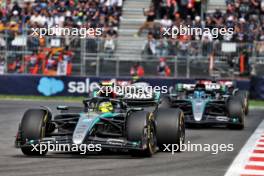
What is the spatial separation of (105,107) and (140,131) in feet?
5.73

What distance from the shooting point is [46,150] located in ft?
45.0

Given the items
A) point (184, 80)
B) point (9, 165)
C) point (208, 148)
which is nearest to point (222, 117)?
point (208, 148)

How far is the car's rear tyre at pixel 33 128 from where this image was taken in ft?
44.2

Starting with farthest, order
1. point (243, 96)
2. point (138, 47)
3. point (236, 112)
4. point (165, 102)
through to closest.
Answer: point (138, 47) → point (243, 96) → point (165, 102) → point (236, 112)

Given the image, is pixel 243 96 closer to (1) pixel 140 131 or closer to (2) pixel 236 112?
(2) pixel 236 112

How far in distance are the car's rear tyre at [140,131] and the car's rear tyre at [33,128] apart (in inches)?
56.0

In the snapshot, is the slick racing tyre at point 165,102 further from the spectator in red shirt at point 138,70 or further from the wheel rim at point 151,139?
the spectator in red shirt at point 138,70

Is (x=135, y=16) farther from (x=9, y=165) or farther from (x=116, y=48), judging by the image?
(x=9, y=165)

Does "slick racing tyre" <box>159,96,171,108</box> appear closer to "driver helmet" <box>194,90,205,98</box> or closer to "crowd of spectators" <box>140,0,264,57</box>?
"driver helmet" <box>194,90,205,98</box>

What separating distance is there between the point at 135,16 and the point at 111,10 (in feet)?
4.98

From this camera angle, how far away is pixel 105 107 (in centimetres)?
1488

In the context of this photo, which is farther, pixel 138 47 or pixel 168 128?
pixel 138 47

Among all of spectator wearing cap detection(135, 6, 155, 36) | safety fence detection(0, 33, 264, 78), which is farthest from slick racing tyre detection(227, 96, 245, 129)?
spectator wearing cap detection(135, 6, 155, 36)

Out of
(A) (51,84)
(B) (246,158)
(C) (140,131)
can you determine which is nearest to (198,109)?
(B) (246,158)
